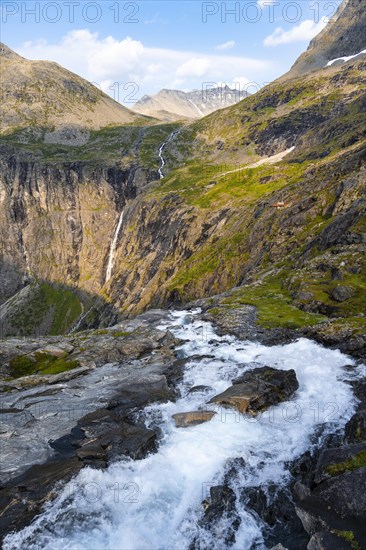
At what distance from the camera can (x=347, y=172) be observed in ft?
316

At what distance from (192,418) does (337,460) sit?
12254 millimetres

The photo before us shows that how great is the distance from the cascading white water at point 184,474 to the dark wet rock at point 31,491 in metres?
0.67

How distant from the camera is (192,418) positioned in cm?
2983

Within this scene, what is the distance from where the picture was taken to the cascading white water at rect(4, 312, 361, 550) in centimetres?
1977

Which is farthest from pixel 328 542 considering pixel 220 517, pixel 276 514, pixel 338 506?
pixel 220 517

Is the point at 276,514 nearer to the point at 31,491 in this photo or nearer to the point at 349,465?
the point at 349,465

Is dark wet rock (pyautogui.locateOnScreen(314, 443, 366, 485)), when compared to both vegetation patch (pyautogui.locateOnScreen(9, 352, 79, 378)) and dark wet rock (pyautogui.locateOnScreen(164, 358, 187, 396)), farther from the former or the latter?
vegetation patch (pyautogui.locateOnScreen(9, 352, 79, 378))

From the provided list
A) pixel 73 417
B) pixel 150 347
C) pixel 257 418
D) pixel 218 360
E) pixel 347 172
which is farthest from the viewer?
pixel 347 172

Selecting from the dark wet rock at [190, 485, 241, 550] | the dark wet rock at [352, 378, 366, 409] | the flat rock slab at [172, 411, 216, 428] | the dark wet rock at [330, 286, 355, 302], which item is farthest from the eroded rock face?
the dark wet rock at [330, 286, 355, 302]

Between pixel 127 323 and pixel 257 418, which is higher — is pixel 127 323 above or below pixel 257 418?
below

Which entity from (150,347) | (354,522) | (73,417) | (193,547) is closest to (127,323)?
(150,347)

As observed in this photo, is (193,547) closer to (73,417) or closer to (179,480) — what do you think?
(179,480)

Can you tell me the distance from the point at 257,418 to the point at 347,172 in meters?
84.2

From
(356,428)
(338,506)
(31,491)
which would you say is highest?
(338,506)
